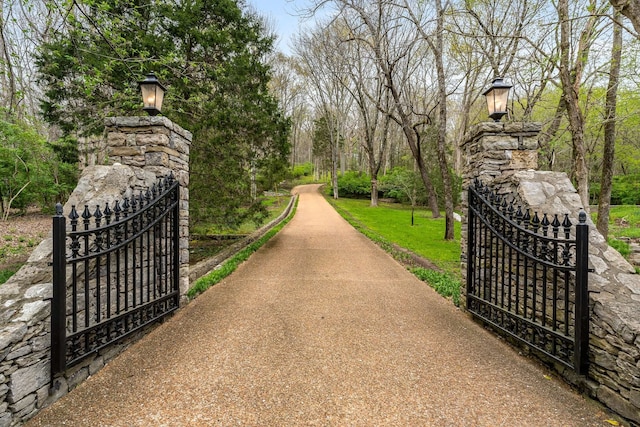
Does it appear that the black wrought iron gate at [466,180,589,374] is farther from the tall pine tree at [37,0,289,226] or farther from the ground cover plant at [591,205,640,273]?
the ground cover plant at [591,205,640,273]

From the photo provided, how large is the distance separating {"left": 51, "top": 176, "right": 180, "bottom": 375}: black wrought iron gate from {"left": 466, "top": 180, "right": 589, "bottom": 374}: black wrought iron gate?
3.62m

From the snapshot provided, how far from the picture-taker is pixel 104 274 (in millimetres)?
2973

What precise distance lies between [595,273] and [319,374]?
240 cm

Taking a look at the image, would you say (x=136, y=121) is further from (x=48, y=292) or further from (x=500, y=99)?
(x=500, y=99)

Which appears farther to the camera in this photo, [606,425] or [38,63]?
[38,63]

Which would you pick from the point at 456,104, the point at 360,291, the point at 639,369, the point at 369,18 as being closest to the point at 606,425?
the point at 639,369

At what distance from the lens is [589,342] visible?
225 centimetres

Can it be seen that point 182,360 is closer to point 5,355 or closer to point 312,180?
point 5,355

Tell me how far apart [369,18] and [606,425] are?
12086mm

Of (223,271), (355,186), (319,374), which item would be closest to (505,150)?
(319,374)

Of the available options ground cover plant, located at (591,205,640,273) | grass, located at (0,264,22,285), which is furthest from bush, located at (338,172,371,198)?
grass, located at (0,264,22,285)

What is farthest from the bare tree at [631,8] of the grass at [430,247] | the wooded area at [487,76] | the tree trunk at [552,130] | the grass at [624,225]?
the grass at [624,225]

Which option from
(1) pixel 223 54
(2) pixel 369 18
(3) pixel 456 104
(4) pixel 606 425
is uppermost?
(3) pixel 456 104

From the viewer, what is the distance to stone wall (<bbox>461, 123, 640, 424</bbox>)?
1.98 meters
